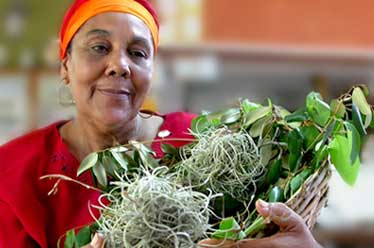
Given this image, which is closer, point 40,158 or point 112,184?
point 112,184

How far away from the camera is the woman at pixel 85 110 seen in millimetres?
823

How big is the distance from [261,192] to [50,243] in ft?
0.85

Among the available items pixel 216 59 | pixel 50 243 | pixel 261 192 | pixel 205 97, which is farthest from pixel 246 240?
pixel 205 97

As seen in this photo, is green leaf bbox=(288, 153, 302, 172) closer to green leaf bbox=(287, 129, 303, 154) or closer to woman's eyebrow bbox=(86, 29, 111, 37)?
green leaf bbox=(287, 129, 303, 154)

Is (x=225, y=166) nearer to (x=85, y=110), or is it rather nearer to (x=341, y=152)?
(x=341, y=152)

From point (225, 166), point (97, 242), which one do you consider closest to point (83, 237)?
point (97, 242)

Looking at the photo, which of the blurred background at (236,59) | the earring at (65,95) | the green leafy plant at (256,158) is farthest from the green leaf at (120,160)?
the blurred background at (236,59)

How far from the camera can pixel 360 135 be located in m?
0.74

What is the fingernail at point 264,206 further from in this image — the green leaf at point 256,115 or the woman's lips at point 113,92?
the woman's lips at point 113,92

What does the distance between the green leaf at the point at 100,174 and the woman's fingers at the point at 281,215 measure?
182mm

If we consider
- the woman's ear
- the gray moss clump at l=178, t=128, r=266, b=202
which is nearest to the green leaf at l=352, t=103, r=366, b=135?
the gray moss clump at l=178, t=128, r=266, b=202

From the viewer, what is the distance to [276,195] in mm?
681

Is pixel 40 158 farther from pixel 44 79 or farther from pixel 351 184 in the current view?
pixel 44 79

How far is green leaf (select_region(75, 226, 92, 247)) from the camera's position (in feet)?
2.30
